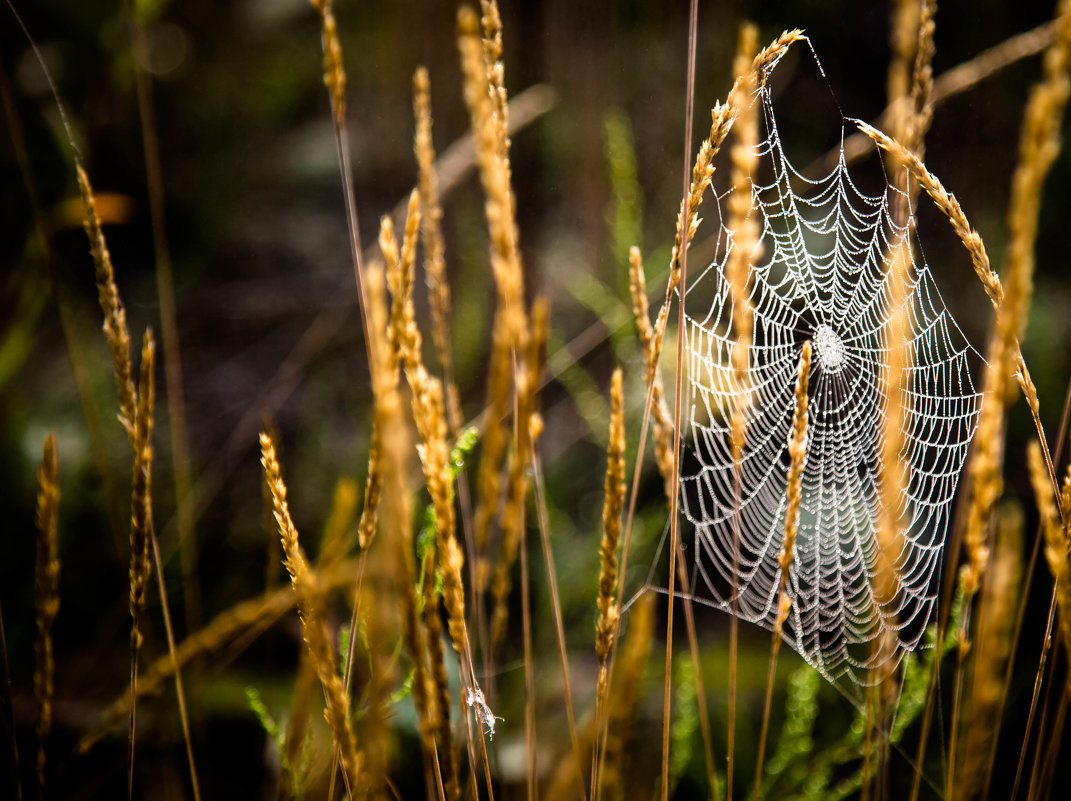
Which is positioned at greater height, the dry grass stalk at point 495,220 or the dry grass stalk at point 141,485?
the dry grass stalk at point 495,220

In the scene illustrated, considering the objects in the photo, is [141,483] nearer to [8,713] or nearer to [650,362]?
[8,713]

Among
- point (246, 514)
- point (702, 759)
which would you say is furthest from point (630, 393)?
point (246, 514)

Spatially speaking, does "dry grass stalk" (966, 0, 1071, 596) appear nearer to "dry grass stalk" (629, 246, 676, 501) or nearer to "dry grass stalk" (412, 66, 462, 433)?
"dry grass stalk" (629, 246, 676, 501)

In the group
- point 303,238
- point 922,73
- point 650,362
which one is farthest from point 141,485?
point 303,238

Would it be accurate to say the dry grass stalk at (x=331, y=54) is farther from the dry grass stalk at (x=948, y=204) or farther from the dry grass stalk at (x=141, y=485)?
the dry grass stalk at (x=948, y=204)

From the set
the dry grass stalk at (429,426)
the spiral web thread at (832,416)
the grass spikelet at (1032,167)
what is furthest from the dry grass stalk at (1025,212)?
the spiral web thread at (832,416)

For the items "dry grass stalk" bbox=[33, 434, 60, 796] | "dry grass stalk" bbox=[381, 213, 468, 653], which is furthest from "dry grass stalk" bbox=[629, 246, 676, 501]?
"dry grass stalk" bbox=[33, 434, 60, 796]
